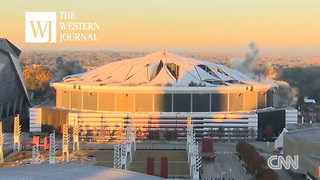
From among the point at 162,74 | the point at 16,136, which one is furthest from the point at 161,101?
the point at 16,136

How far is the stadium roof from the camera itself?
1389 cm

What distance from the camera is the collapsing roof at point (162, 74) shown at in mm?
45312

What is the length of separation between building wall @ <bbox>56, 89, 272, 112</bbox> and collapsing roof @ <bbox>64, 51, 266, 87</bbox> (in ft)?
4.47

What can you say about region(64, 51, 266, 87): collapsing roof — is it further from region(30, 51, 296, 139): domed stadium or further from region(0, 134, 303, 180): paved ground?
region(0, 134, 303, 180): paved ground

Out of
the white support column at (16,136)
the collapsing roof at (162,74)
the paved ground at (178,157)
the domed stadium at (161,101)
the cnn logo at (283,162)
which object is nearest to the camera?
the cnn logo at (283,162)

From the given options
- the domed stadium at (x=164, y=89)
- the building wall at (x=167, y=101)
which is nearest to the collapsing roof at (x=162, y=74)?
the domed stadium at (x=164, y=89)

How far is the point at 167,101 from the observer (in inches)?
1702

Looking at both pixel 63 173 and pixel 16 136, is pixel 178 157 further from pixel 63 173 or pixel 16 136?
pixel 63 173

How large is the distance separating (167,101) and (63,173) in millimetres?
28993

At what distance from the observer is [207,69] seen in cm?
4841

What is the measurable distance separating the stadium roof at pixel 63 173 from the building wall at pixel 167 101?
27783 mm

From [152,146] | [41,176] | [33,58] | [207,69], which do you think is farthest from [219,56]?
[41,176]

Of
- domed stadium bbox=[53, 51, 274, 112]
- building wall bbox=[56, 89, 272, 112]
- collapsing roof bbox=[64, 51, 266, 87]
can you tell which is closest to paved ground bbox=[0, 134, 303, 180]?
building wall bbox=[56, 89, 272, 112]

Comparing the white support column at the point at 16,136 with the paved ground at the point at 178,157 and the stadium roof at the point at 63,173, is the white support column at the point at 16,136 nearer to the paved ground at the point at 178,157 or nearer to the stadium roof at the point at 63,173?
A: the paved ground at the point at 178,157
